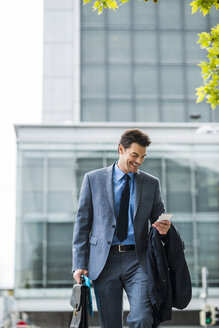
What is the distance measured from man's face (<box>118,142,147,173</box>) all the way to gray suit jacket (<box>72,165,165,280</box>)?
4.8 inches

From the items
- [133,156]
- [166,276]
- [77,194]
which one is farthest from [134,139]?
[77,194]

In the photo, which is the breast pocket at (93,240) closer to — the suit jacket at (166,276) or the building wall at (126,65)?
the suit jacket at (166,276)

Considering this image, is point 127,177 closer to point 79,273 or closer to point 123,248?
point 123,248

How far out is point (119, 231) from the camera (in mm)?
4207

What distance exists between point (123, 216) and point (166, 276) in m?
0.54

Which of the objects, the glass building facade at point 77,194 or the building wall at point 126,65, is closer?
the glass building facade at point 77,194

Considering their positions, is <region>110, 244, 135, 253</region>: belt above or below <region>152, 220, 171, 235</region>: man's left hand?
below

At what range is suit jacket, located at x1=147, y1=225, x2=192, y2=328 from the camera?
4035 mm

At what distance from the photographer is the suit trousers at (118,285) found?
13.4 feet

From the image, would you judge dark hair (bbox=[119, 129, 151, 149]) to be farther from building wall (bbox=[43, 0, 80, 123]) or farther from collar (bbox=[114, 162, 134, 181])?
building wall (bbox=[43, 0, 80, 123])

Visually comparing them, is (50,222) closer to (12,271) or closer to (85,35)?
(12,271)

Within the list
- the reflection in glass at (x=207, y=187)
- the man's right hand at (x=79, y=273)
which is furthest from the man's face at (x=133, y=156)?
the reflection in glass at (x=207, y=187)

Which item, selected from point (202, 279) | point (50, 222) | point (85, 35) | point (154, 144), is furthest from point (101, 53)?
point (202, 279)

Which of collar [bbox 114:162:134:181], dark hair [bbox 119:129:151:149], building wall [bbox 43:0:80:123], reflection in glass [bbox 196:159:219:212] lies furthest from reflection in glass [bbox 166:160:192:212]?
dark hair [bbox 119:129:151:149]
